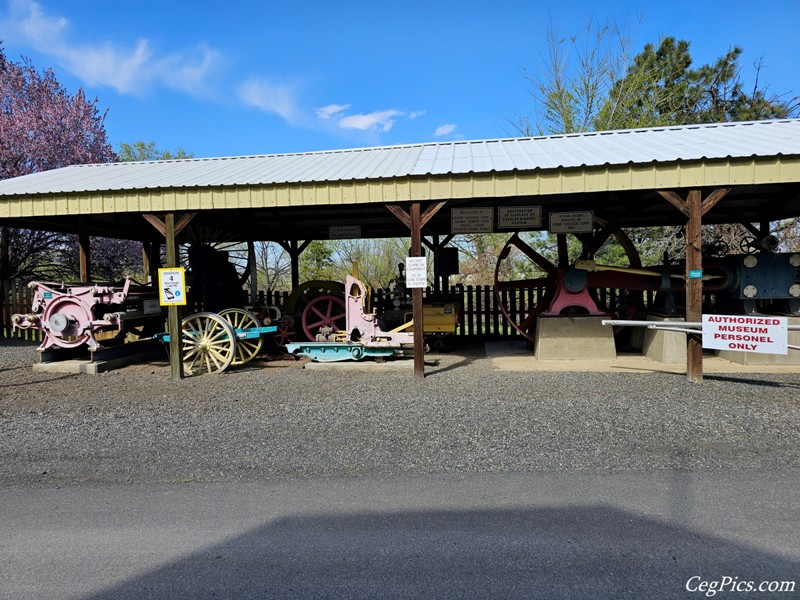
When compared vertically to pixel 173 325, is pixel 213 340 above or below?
below

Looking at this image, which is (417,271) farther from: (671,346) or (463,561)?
(463,561)

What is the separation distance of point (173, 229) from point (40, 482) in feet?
15.9

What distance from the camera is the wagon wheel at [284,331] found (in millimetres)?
10047

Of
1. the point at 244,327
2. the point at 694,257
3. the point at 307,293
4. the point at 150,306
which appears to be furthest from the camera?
the point at 307,293

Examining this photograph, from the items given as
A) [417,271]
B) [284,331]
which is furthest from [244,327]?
[417,271]

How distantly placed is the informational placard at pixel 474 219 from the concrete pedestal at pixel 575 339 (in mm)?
2375

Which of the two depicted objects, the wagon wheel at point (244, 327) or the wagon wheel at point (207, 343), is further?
the wagon wheel at point (244, 327)

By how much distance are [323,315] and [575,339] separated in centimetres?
490

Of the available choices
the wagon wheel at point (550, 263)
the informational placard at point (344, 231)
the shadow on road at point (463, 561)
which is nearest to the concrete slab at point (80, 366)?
the informational placard at point (344, 231)

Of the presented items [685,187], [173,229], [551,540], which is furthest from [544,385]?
[173,229]

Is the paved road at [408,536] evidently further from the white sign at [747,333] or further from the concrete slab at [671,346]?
the concrete slab at [671,346]

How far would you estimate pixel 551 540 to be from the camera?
272 cm

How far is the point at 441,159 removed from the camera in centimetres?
875

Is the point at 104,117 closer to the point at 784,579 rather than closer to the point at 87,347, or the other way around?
the point at 87,347
